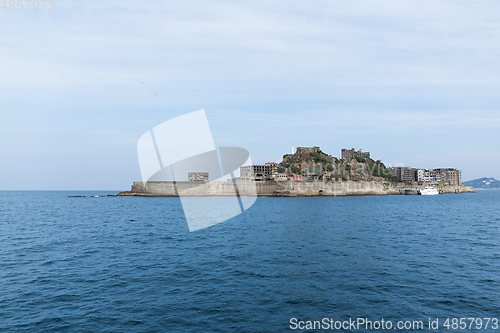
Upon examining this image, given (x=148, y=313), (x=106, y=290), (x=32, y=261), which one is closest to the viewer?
(x=148, y=313)

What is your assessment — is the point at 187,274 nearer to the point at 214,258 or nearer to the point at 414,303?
the point at 214,258

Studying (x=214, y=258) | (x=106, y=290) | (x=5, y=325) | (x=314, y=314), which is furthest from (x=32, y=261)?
(x=314, y=314)

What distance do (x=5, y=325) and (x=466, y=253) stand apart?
125 feet

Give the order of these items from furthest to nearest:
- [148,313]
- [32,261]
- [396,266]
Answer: [32,261], [396,266], [148,313]

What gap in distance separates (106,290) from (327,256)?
19.7 meters

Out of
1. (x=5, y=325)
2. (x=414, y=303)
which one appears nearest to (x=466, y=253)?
(x=414, y=303)

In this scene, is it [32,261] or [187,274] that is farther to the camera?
[32,261]

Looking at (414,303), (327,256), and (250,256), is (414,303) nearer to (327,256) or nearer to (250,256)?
(327,256)

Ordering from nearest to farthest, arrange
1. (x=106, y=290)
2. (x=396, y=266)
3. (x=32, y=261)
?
(x=106, y=290), (x=396, y=266), (x=32, y=261)

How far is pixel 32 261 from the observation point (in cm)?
2733

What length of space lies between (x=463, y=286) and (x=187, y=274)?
65.5ft

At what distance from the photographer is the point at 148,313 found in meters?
15.8

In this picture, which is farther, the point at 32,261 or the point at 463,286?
the point at 32,261

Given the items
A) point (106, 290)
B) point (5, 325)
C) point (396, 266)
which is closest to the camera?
point (5, 325)
